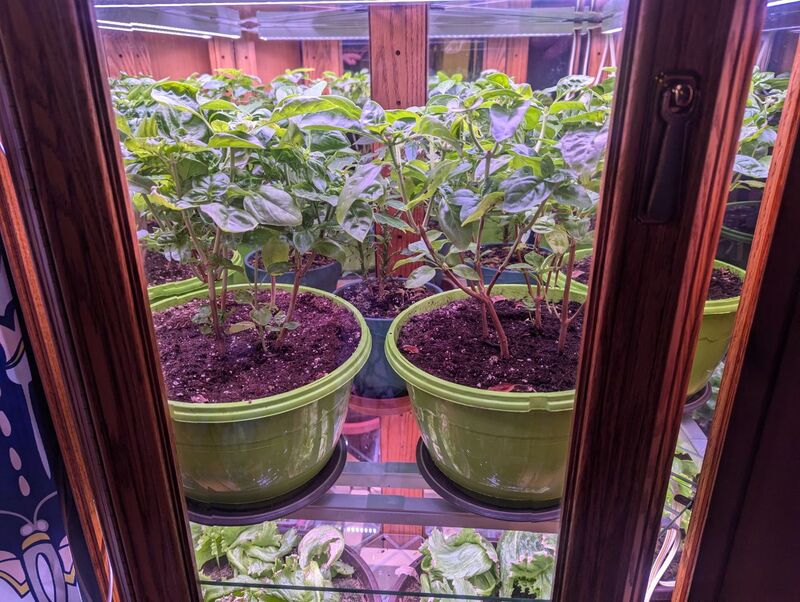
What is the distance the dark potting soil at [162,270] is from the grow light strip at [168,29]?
208 millimetres

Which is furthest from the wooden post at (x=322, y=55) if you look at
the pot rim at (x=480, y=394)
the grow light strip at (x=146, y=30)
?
the pot rim at (x=480, y=394)

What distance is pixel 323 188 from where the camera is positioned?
61 cm

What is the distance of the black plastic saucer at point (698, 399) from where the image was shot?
1.54ft

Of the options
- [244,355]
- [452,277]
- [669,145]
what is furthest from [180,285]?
[669,145]

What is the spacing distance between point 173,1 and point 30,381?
481mm

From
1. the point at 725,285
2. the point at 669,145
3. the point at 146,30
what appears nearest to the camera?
the point at 669,145

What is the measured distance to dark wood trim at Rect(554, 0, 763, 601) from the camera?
13.1 inches

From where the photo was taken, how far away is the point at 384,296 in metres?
0.94

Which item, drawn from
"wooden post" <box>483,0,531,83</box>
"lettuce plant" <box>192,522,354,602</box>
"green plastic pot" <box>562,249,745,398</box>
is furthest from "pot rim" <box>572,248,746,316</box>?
"lettuce plant" <box>192,522,354,602</box>

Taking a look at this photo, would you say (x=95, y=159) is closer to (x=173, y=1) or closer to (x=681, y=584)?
(x=173, y=1)

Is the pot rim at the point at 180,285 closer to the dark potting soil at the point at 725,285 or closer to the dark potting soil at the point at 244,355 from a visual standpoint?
the dark potting soil at the point at 244,355

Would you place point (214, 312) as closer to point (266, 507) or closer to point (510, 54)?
point (266, 507)

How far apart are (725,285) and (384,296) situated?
0.58 metres

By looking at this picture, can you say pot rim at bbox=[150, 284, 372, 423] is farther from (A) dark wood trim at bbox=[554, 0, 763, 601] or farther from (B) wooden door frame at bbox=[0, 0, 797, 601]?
(A) dark wood trim at bbox=[554, 0, 763, 601]
